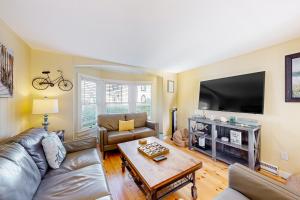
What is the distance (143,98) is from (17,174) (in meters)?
3.45

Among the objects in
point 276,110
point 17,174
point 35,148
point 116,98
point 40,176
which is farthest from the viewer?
point 116,98

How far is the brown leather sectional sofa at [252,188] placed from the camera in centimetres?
90

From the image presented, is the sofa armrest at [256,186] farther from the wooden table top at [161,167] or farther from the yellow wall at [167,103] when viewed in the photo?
the yellow wall at [167,103]

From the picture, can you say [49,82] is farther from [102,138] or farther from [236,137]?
[236,137]

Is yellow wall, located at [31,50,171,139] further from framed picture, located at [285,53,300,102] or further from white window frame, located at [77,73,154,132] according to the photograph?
framed picture, located at [285,53,300,102]

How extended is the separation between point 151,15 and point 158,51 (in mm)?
1010

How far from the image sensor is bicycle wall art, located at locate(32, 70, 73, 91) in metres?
2.36

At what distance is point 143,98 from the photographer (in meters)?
4.25

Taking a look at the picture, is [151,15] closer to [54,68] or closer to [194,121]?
[54,68]

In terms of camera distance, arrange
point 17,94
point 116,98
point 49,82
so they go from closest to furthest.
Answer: point 17,94 → point 49,82 → point 116,98

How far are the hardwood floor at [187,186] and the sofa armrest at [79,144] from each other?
0.57m

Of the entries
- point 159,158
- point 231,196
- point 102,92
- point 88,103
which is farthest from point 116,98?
point 231,196

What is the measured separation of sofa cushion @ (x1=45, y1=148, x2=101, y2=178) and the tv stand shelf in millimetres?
2179

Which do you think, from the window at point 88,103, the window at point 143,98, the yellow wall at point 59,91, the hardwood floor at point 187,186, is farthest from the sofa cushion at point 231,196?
the window at point 143,98
